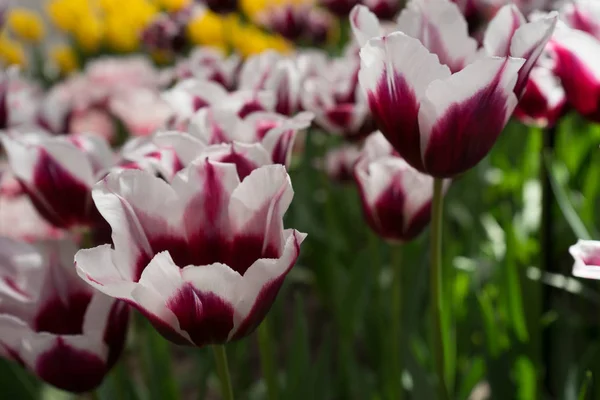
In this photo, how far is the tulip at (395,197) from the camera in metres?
0.61

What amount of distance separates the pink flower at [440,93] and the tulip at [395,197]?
142mm

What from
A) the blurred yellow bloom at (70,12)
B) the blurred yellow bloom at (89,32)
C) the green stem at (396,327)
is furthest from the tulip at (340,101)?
the blurred yellow bloom at (70,12)

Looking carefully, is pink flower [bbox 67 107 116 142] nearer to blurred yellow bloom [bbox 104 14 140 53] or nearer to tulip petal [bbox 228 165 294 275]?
blurred yellow bloom [bbox 104 14 140 53]

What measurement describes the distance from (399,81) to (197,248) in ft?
0.55

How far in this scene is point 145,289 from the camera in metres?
0.38

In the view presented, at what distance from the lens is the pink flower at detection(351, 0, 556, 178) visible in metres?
0.42

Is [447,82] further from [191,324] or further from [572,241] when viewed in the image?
[572,241]

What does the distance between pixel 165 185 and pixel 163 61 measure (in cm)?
266

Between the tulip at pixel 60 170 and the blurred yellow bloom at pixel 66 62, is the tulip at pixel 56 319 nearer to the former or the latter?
the tulip at pixel 60 170

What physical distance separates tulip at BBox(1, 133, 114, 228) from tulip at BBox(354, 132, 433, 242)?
24 centimetres

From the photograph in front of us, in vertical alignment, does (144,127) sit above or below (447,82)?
below

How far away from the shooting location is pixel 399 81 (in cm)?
44

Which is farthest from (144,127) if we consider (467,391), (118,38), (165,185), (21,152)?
(118,38)

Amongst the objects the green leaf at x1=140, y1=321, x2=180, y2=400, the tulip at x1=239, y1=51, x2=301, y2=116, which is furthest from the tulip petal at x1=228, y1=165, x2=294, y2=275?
the green leaf at x1=140, y1=321, x2=180, y2=400
